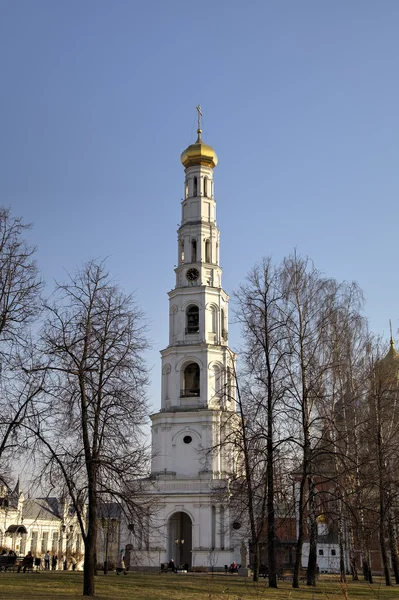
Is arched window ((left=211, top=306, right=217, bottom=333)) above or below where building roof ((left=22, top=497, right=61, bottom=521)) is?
above

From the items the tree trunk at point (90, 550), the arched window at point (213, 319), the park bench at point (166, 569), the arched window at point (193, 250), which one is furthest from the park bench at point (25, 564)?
the arched window at point (193, 250)

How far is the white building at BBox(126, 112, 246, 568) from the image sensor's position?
48344mm

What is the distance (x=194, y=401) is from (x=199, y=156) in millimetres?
18579

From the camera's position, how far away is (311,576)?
24141 mm

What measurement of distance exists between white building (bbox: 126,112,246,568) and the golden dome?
0.25 feet

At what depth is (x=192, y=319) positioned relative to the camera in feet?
176

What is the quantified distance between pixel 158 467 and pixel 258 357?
28.2 m

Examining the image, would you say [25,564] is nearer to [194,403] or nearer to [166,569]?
[166,569]

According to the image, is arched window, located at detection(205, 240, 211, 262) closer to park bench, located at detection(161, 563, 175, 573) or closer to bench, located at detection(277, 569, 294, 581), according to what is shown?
park bench, located at detection(161, 563, 175, 573)

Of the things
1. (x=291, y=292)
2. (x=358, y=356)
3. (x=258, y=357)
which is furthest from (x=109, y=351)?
(x=358, y=356)

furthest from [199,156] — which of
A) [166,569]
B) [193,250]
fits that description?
[166,569]

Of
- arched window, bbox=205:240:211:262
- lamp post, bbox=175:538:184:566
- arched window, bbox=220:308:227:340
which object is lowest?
lamp post, bbox=175:538:184:566

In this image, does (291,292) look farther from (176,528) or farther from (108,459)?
(176,528)

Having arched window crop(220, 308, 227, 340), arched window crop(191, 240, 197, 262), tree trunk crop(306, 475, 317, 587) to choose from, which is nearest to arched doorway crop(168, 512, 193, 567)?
arched window crop(220, 308, 227, 340)
